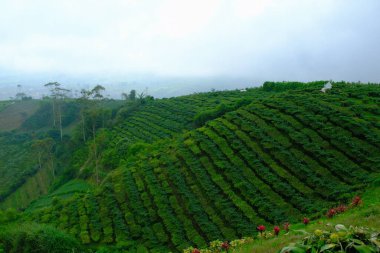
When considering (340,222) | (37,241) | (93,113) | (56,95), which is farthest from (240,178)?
(56,95)

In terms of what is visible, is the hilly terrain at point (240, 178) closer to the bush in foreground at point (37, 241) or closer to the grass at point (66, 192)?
the bush in foreground at point (37, 241)

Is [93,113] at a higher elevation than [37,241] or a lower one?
higher

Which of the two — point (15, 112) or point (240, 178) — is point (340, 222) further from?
point (15, 112)

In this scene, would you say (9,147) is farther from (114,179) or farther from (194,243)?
(194,243)

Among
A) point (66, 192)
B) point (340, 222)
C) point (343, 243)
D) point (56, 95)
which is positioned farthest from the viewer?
point (56, 95)

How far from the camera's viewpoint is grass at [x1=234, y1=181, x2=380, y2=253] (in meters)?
7.60

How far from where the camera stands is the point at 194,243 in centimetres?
1636

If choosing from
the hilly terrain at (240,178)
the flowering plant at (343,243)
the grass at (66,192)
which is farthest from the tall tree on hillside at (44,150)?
the flowering plant at (343,243)

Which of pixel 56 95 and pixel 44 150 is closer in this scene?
pixel 44 150

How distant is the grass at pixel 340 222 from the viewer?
7.60 m

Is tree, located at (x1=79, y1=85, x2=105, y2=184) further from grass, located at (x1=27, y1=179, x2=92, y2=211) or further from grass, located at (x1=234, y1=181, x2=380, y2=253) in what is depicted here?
grass, located at (x1=234, y1=181, x2=380, y2=253)

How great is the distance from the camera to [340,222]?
9023 millimetres

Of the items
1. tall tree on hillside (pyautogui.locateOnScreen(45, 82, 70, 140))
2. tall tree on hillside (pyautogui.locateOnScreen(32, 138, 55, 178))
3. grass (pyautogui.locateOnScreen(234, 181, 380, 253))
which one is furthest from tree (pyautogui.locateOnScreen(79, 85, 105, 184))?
grass (pyautogui.locateOnScreen(234, 181, 380, 253))

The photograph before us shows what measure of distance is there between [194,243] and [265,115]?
11.2 metres
